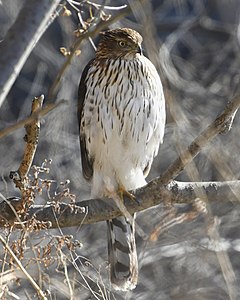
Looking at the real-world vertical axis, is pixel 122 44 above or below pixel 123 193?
above

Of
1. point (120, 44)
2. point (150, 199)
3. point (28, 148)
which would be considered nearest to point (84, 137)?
point (120, 44)

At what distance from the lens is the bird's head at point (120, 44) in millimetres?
5637

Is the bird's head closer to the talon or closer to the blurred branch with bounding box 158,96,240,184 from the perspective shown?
the talon

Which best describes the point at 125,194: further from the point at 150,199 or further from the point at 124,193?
the point at 150,199

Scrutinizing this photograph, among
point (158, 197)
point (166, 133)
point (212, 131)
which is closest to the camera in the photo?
point (212, 131)

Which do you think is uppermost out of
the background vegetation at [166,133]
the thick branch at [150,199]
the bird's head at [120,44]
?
the bird's head at [120,44]

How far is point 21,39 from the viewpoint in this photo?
10.6ft

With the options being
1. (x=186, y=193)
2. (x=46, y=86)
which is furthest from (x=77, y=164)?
(x=186, y=193)

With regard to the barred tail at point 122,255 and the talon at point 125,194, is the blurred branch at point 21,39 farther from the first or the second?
the barred tail at point 122,255

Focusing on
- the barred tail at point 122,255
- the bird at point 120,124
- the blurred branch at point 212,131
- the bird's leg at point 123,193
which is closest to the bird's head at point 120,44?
the bird at point 120,124

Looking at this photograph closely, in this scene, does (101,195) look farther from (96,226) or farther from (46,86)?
(46,86)

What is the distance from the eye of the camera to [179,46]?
9609 mm

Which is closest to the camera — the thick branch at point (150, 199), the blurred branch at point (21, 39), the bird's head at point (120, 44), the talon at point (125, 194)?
the blurred branch at point (21, 39)

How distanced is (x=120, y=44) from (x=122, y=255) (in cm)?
125
